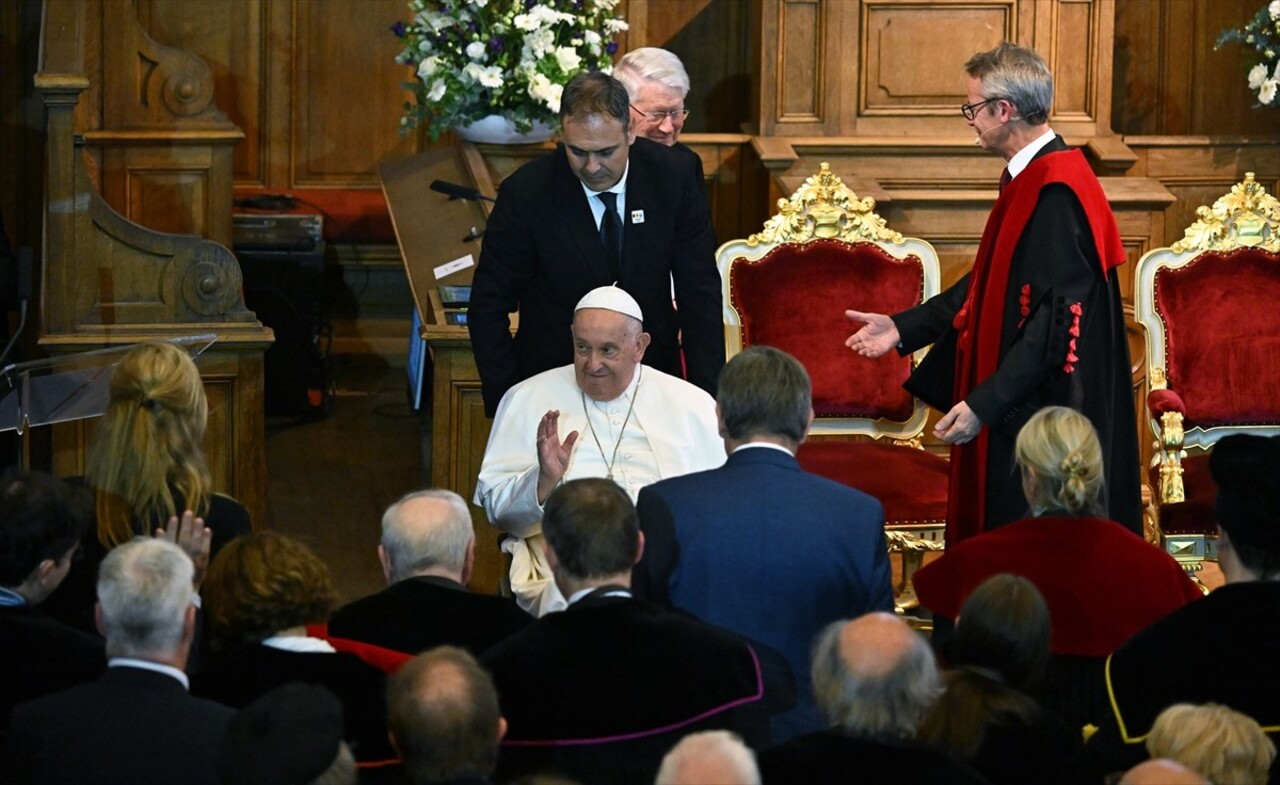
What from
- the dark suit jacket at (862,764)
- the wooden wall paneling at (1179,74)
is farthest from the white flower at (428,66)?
the dark suit jacket at (862,764)

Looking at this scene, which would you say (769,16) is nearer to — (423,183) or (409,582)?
(423,183)

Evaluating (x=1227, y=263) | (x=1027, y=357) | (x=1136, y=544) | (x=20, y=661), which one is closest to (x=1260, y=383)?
(x=1227, y=263)

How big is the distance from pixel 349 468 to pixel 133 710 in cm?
453

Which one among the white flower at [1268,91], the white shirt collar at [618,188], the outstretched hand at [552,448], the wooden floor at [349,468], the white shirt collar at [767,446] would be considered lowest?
the wooden floor at [349,468]

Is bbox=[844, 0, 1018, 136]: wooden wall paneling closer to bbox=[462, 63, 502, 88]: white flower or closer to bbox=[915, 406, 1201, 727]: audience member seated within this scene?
bbox=[462, 63, 502, 88]: white flower

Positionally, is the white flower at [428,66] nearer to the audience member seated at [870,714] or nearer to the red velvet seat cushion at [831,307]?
the red velvet seat cushion at [831,307]

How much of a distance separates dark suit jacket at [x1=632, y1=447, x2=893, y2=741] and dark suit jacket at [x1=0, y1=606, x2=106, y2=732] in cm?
96

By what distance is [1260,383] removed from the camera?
5758mm

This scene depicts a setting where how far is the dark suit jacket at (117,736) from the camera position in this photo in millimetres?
2697

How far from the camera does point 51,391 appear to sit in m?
4.43

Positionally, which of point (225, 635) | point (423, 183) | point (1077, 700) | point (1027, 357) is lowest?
point (1077, 700)

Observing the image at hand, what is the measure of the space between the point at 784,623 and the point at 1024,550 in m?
0.59

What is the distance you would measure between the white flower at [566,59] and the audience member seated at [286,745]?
4816mm

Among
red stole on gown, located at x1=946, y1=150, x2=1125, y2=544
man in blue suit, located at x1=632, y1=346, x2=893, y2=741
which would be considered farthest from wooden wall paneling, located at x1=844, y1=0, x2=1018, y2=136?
man in blue suit, located at x1=632, y1=346, x2=893, y2=741
